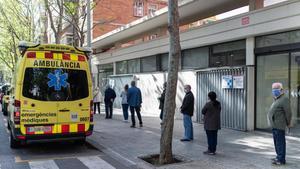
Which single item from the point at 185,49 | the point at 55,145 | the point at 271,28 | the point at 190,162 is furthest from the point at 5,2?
the point at 190,162

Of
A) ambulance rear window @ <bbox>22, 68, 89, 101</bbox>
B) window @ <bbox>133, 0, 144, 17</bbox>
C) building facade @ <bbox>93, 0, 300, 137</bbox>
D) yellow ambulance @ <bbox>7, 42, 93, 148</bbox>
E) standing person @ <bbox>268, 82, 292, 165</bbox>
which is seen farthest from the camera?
window @ <bbox>133, 0, 144, 17</bbox>

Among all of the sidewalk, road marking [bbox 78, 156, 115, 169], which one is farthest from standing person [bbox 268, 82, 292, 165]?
road marking [bbox 78, 156, 115, 169]

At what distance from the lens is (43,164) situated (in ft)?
24.7

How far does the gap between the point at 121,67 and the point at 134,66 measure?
2152mm

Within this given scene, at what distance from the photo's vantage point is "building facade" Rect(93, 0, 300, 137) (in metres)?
10.4

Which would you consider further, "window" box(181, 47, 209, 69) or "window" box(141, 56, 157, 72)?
"window" box(141, 56, 157, 72)

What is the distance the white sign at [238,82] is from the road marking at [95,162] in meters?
5.77

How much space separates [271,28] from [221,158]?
502 cm

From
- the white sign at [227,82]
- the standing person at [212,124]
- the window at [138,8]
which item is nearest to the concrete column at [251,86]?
the white sign at [227,82]

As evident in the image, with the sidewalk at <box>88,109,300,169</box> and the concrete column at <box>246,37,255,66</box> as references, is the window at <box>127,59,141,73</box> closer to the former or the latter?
the sidewalk at <box>88,109,300,169</box>

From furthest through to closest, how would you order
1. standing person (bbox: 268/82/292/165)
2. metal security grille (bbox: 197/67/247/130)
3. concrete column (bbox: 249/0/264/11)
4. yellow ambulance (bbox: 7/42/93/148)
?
concrete column (bbox: 249/0/264/11)
metal security grille (bbox: 197/67/247/130)
yellow ambulance (bbox: 7/42/93/148)
standing person (bbox: 268/82/292/165)

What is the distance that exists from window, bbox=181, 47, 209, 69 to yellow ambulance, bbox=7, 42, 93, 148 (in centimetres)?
655

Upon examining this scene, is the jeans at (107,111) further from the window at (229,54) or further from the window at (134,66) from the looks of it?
the window at (229,54)

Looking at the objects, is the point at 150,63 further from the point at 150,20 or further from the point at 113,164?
the point at 113,164
